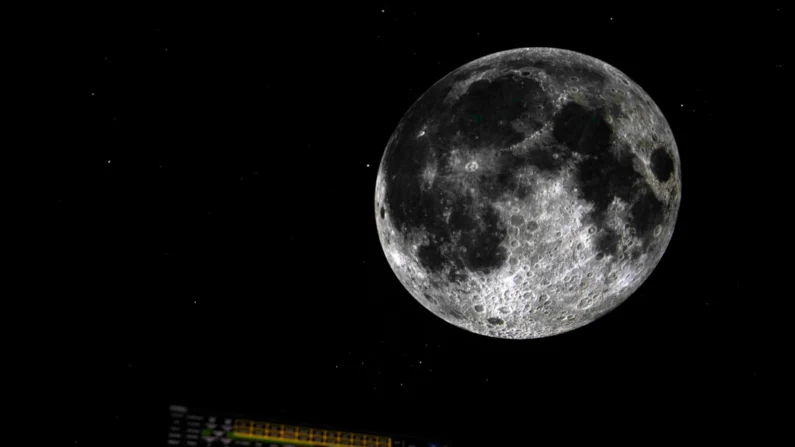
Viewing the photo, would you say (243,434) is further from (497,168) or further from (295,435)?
(497,168)

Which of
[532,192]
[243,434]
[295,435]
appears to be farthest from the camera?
[295,435]

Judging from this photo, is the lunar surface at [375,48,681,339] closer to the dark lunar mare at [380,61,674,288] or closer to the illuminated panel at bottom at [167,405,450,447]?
the dark lunar mare at [380,61,674,288]

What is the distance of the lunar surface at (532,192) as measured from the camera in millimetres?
3418

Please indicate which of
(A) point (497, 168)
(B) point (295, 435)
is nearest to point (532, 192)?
(A) point (497, 168)

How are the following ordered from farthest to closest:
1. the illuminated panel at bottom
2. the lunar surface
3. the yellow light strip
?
the yellow light strip
the illuminated panel at bottom
the lunar surface

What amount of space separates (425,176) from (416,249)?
0.50 m

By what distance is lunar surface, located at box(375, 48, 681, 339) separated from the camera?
3.42 meters

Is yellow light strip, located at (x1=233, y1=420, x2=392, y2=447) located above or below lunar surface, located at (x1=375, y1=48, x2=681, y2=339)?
below

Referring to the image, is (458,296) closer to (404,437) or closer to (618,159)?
(618,159)

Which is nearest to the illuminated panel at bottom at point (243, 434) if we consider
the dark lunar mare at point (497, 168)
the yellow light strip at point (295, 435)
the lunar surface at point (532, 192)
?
the yellow light strip at point (295, 435)

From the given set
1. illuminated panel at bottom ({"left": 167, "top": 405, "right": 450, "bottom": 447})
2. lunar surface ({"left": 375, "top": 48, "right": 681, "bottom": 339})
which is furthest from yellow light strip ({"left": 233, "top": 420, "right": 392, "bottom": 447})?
lunar surface ({"left": 375, "top": 48, "right": 681, "bottom": 339})

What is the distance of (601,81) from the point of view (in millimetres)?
3807

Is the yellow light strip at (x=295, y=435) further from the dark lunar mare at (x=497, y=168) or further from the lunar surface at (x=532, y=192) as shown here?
the dark lunar mare at (x=497, y=168)

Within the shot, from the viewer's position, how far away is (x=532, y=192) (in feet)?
11.1
